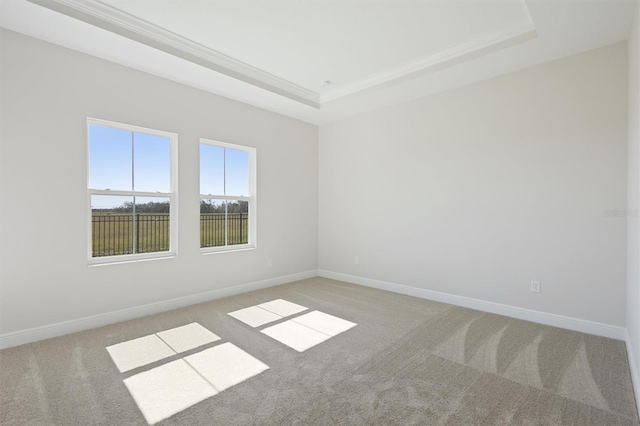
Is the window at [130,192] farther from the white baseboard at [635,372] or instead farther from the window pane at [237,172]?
the white baseboard at [635,372]

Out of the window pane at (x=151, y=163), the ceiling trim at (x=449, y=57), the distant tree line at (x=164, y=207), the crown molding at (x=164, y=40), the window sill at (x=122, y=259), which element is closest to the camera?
the crown molding at (x=164, y=40)

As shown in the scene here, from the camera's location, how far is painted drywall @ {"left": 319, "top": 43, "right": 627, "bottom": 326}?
298cm

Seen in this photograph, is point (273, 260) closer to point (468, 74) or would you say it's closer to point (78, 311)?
point (78, 311)

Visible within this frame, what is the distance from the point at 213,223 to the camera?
168 inches

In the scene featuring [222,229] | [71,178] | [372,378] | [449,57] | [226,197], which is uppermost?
[449,57]

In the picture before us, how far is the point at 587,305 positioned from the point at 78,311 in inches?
197

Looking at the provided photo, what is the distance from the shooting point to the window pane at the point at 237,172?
4470 millimetres

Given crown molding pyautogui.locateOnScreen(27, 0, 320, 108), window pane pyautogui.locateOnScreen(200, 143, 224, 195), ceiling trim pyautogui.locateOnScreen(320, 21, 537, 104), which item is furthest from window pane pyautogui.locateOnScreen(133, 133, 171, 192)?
ceiling trim pyautogui.locateOnScreen(320, 21, 537, 104)

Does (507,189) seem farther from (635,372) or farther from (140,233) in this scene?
(140,233)

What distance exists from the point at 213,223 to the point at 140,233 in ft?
3.02

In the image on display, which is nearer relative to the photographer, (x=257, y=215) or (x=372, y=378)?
(x=372, y=378)

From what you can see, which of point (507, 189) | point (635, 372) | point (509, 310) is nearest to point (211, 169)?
point (507, 189)

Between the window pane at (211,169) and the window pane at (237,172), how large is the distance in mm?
95

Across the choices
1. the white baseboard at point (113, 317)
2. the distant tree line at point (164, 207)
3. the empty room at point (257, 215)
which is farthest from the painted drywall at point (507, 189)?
the white baseboard at point (113, 317)
